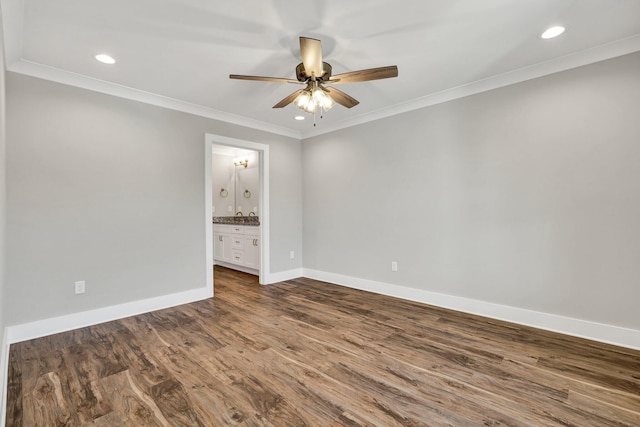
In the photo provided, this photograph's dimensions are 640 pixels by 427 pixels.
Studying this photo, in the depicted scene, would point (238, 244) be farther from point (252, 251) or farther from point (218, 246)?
point (218, 246)

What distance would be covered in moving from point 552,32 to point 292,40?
1922mm

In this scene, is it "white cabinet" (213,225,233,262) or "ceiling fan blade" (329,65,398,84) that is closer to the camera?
"ceiling fan blade" (329,65,398,84)

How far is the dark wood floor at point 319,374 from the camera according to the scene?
1.64m

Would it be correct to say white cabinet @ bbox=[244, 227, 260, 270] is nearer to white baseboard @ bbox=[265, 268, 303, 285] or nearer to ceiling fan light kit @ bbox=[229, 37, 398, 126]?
white baseboard @ bbox=[265, 268, 303, 285]

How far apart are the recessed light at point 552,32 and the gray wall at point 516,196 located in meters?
0.54

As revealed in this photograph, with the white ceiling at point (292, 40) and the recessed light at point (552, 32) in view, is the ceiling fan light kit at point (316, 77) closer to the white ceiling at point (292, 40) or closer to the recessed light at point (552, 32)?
the white ceiling at point (292, 40)

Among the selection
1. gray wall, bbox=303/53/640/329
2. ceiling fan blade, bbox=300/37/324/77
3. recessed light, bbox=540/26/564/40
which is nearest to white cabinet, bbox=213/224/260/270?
gray wall, bbox=303/53/640/329

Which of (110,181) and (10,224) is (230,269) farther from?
(10,224)

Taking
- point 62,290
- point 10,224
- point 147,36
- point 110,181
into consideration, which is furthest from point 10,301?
point 147,36

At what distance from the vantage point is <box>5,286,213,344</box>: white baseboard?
2.55 meters

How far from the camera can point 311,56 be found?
80.2 inches

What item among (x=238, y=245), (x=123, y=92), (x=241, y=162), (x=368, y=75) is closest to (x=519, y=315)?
(x=368, y=75)

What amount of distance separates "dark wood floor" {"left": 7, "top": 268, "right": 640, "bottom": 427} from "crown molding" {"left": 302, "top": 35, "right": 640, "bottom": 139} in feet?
7.65

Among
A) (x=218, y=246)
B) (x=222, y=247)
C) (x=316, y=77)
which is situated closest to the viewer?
(x=316, y=77)
